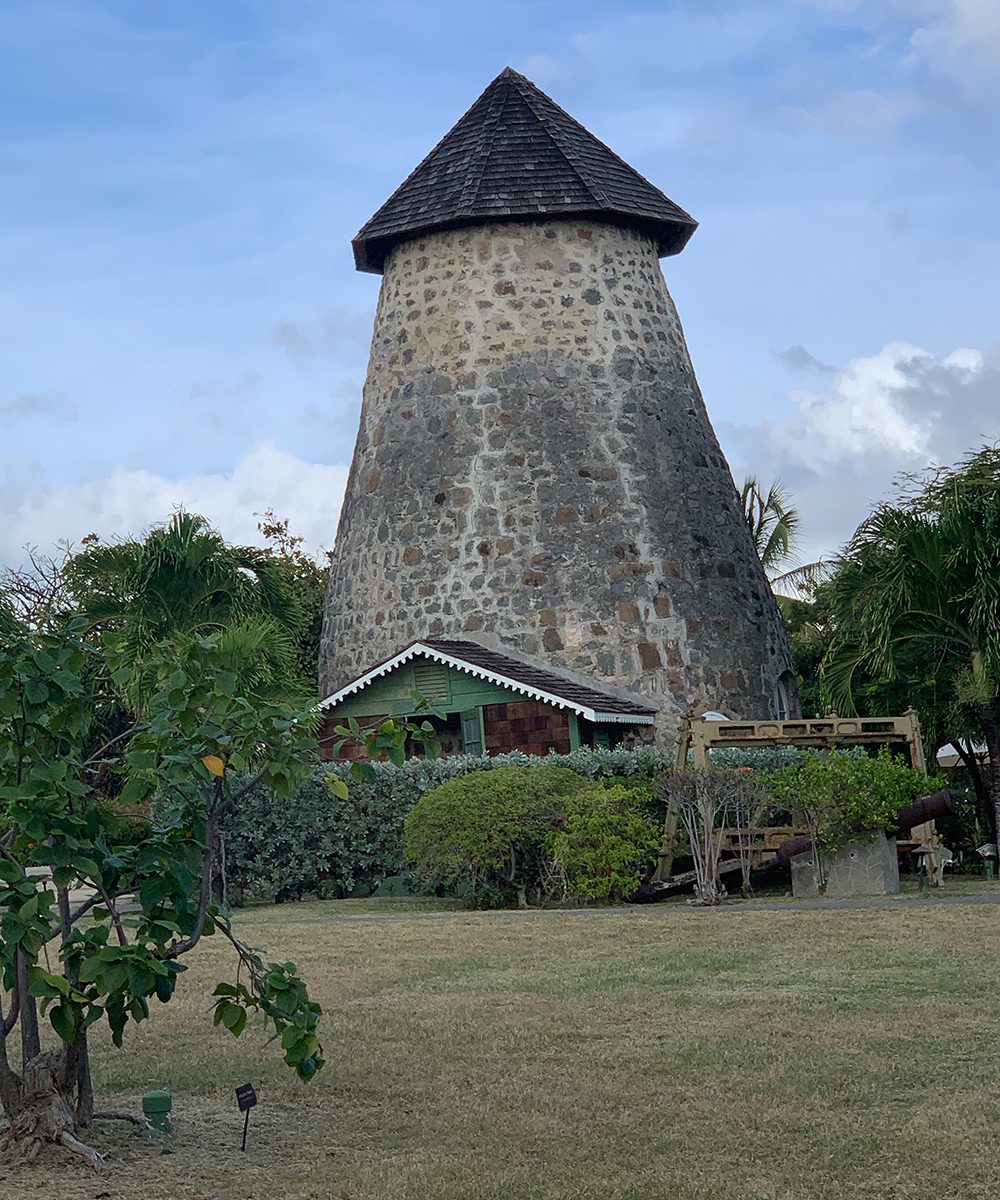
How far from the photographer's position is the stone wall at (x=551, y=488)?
30328mm

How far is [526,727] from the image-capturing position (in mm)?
27938

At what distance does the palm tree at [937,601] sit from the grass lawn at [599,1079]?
8144mm

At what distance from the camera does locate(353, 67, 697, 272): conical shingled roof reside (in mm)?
31547

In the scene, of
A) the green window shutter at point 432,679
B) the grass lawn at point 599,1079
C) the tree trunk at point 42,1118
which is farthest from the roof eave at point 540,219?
the tree trunk at point 42,1118

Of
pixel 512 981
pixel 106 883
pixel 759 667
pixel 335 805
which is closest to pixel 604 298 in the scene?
pixel 759 667

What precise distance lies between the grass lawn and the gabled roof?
411 inches

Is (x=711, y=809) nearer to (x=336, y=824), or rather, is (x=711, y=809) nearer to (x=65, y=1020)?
(x=336, y=824)

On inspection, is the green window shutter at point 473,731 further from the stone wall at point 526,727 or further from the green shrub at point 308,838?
the green shrub at point 308,838

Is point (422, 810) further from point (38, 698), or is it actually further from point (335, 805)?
point (38, 698)

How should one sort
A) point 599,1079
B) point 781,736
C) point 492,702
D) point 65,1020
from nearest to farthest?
point 65,1020 → point 599,1079 → point 781,736 → point 492,702

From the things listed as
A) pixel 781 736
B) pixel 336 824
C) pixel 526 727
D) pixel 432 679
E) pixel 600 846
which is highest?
pixel 432 679

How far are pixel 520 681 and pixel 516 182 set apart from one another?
31.8ft

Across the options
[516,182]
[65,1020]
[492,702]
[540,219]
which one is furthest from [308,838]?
[65,1020]

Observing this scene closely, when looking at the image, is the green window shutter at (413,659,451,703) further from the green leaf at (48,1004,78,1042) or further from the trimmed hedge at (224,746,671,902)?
the green leaf at (48,1004,78,1042)
